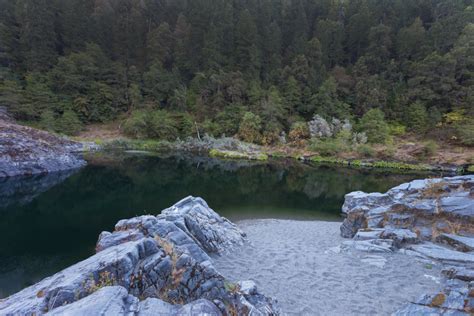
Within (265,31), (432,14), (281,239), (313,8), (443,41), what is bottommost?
(281,239)

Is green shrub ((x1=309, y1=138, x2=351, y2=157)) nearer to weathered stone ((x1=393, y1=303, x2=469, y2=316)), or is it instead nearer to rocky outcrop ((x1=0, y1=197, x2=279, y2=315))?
weathered stone ((x1=393, y1=303, x2=469, y2=316))

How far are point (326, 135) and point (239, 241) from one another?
2688 centimetres

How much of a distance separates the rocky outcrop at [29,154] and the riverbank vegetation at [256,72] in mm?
11169

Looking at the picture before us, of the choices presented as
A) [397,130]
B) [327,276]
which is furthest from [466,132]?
[327,276]

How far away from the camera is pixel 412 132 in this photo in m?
31.7

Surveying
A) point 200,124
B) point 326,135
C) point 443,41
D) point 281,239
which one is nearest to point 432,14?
point 443,41

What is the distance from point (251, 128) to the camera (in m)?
33.2

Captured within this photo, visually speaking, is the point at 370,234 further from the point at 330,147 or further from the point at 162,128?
the point at 162,128

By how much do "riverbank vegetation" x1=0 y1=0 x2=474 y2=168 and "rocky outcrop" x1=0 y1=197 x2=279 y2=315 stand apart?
26293 mm

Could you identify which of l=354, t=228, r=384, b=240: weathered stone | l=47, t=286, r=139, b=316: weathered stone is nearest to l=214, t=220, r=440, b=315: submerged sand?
l=354, t=228, r=384, b=240: weathered stone

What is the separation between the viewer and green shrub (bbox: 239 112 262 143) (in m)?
33.2

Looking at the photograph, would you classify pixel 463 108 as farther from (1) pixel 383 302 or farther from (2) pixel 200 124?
(1) pixel 383 302

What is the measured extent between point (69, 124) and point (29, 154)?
15005mm

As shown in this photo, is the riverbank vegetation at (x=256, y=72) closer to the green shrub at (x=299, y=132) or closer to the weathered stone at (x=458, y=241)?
the green shrub at (x=299, y=132)
